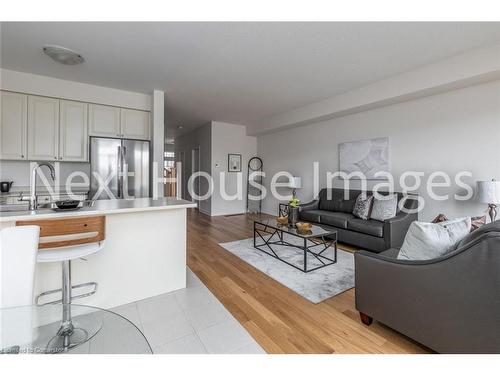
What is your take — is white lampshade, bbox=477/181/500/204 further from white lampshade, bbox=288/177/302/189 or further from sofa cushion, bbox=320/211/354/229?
white lampshade, bbox=288/177/302/189

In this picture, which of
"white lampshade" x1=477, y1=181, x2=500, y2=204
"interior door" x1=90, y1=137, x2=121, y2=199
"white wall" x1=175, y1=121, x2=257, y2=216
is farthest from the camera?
"white wall" x1=175, y1=121, x2=257, y2=216

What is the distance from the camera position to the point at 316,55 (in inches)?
110

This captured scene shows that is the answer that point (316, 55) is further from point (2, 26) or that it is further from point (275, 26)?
point (2, 26)

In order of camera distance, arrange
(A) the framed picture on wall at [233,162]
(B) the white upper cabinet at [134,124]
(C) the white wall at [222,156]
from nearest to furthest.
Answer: (B) the white upper cabinet at [134,124]
(C) the white wall at [222,156]
(A) the framed picture on wall at [233,162]

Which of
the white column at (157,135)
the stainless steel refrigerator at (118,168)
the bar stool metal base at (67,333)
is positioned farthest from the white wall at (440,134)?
the bar stool metal base at (67,333)

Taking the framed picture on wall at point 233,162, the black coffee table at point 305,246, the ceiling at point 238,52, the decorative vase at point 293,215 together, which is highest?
the ceiling at point 238,52

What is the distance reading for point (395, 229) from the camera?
3.14 m

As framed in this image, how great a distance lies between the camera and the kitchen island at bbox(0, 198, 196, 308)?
6.15ft

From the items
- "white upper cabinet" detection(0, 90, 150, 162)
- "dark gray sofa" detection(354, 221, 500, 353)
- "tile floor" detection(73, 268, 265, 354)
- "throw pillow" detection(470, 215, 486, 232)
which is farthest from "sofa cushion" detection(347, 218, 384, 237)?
"white upper cabinet" detection(0, 90, 150, 162)

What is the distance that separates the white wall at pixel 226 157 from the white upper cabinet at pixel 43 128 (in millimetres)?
3406

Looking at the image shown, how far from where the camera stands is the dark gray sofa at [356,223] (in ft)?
10.3

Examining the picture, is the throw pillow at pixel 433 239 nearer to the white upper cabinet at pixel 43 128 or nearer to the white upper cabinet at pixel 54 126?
the white upper cabinet at pixel 54 126

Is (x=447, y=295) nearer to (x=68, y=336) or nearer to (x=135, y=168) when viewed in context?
(x=68, y=336)

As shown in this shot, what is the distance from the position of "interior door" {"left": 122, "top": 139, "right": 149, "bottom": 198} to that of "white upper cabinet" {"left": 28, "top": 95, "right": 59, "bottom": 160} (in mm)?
968
